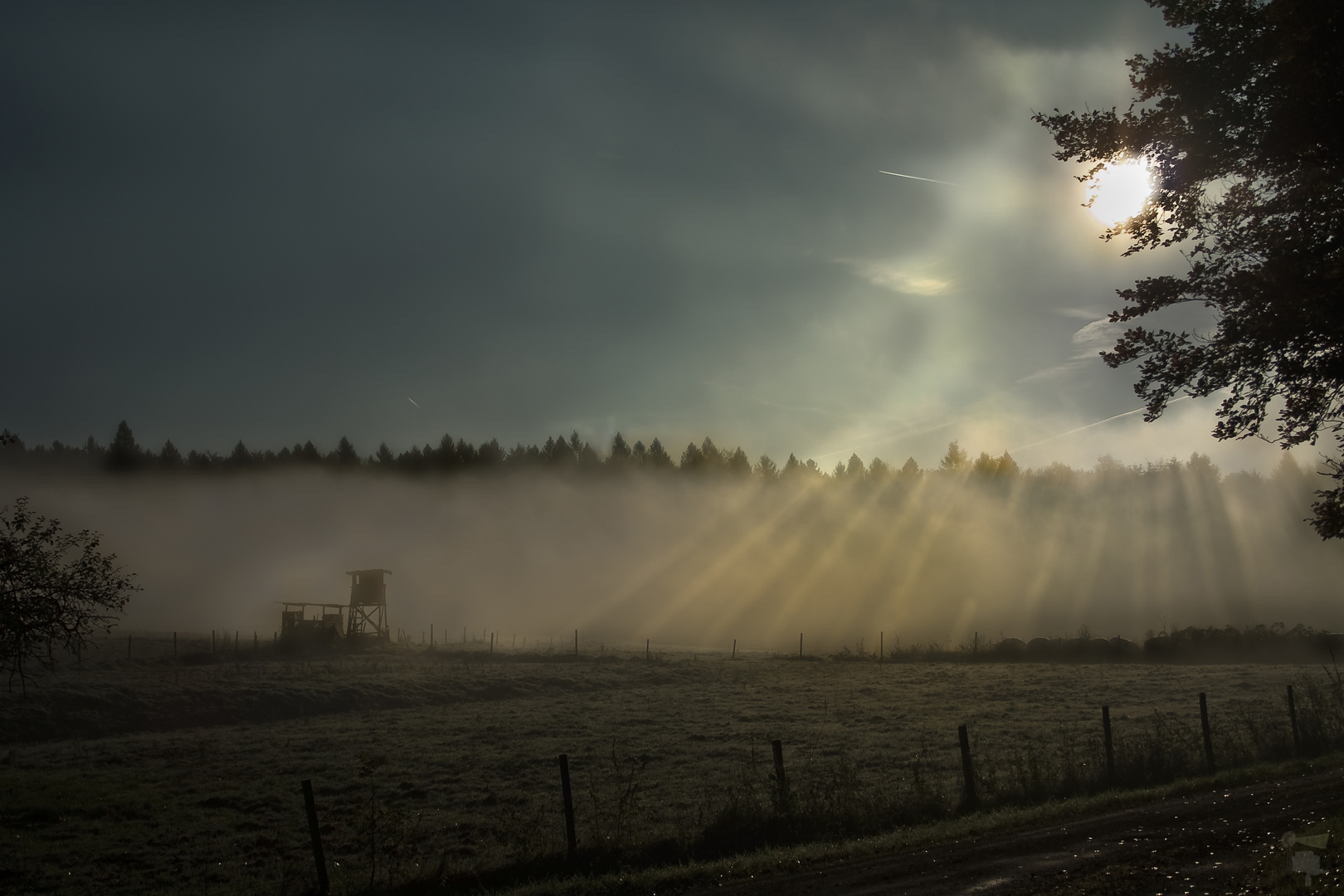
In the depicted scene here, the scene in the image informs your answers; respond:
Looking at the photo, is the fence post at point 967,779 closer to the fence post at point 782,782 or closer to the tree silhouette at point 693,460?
the fence post at point 782,782

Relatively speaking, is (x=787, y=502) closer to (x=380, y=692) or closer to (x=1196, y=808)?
(x=380, y=692)

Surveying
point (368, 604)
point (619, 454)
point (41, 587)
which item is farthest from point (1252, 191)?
point (619, 454)

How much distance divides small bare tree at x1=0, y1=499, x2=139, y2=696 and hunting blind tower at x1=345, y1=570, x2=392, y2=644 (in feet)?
187

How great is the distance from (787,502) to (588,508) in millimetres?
35752

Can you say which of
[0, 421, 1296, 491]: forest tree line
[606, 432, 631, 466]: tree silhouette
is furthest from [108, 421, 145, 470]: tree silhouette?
[606, 432, 631, 466]: tree silhouette

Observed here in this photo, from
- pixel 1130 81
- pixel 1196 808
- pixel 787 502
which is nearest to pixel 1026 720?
pixel 1196 808

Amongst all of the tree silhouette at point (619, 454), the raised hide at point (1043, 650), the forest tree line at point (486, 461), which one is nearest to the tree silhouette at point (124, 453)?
the forest tree line at point (486, 461)

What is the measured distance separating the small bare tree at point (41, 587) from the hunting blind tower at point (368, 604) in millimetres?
56940

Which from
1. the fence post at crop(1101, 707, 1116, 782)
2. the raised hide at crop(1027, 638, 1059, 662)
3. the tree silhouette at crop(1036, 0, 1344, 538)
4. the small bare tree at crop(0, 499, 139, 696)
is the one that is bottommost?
the raised hide at crop(1027, 638, 1059, 662)

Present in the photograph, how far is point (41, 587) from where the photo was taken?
559 inches

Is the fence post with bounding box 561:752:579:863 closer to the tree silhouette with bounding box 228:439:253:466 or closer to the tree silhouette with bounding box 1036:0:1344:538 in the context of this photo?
the tree silhouette with bounding box 1036:0:1344:538

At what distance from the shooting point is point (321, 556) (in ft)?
431

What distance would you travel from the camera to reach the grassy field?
47.4 ft

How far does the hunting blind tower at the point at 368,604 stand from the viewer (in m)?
69.3
